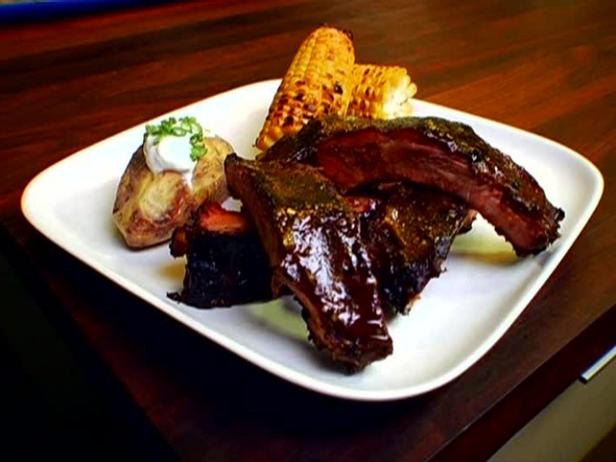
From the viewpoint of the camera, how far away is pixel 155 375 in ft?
2.29

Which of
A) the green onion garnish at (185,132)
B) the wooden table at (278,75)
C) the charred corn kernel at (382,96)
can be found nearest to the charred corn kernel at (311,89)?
the charred corn kernel at (382,96)

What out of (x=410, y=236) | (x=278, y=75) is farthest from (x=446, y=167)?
(x=278, y=75)

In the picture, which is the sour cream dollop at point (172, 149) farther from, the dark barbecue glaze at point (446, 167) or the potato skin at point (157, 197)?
the dark barbecue glaze at point (446, 167)

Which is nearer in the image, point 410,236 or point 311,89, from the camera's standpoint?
point 410,236

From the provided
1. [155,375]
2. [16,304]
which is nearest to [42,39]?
[16,304]

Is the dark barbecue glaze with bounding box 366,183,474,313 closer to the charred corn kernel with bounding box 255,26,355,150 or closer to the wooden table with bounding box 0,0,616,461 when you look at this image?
the wooden table with bounding box 0,0,616,461

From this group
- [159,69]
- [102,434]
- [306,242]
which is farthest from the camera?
[159,69]

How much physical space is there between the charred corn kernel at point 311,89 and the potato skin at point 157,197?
0.55 ft

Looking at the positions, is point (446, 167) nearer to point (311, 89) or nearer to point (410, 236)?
point (410, 236)

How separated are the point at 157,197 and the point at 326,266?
331mm

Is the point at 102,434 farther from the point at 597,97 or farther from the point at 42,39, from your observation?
the point at 597,97

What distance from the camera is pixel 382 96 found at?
116 cm

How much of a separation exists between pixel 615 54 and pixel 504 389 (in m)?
1.26

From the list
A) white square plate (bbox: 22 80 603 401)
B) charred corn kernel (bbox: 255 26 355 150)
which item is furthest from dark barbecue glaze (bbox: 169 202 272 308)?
charred corn kernel (bbox: 255 26 355 150)
